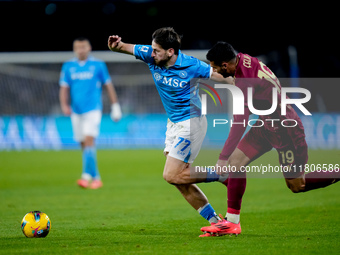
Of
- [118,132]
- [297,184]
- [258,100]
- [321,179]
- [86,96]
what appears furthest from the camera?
[118,132]

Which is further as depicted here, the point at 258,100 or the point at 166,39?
the point at 166,39

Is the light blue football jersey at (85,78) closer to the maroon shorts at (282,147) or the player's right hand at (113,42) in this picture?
the player's right hand at (113,42)

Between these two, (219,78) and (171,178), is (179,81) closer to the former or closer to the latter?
(219,78)

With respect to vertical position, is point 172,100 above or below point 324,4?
below

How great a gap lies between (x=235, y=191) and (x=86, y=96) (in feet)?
19.9

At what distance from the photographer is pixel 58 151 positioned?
2111 cm

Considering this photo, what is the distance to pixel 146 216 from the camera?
810cm

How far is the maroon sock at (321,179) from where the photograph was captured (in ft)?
21.1

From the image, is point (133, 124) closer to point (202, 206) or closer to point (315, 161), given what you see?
point (315, 161)

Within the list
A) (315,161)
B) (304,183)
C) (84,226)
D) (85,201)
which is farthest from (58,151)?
(304,183)

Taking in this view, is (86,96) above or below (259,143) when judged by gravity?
above

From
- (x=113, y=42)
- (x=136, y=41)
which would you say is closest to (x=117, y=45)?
(x=113, y=42)

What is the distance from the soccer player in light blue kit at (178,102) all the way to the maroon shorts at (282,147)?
1.55ft

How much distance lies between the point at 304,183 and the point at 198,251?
174 centimetres
